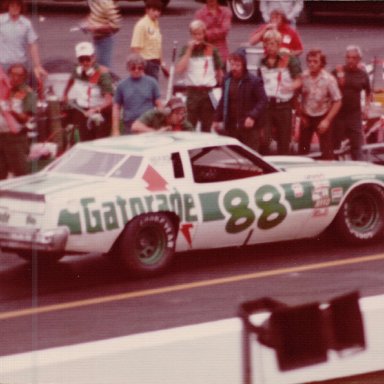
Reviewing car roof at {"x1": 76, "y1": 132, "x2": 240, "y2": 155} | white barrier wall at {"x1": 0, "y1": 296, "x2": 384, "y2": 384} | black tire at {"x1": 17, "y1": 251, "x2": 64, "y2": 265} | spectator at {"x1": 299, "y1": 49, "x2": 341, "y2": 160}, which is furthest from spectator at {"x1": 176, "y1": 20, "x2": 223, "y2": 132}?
white barrier wall at {"x1": 0, "y1": 296, "x2": 384, "y2": 384}

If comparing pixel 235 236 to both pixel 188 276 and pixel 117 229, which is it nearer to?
pixel 188 276

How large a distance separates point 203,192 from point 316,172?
3.53ft

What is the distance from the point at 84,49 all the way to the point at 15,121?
933 mm

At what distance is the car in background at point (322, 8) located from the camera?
40.5ft

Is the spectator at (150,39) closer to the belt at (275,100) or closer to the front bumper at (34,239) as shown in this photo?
the belt at (275,100)

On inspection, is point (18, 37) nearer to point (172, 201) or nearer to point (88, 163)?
point (88, 163)

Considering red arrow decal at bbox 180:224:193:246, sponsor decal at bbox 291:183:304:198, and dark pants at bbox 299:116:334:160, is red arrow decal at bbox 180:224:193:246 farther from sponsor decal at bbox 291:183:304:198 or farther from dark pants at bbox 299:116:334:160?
dark pants at bbox 299:116:334:160

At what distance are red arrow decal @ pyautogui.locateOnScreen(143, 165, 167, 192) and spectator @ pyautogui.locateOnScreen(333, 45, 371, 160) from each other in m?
3.33

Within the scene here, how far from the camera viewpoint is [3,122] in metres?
10.7

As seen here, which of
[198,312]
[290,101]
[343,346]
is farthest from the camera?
[290,101]

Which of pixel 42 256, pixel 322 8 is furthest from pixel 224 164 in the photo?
pixel 322 8

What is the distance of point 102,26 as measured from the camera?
12344 mm

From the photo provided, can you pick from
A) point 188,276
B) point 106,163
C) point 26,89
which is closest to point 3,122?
point 26,89

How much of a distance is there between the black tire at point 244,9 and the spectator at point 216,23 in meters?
0.40
